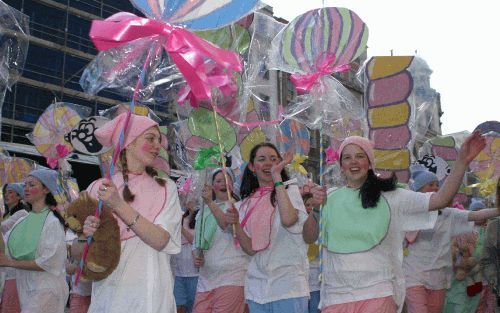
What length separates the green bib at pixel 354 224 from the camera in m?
3.90

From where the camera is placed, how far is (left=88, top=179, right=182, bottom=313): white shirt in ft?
10.9

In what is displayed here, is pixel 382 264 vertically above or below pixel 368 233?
below

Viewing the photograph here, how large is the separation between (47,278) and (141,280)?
7.86 feet

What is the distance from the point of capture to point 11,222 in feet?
22.7

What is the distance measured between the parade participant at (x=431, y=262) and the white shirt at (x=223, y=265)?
5.85 feet

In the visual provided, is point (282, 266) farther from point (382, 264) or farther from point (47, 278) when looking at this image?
point (47, 278)

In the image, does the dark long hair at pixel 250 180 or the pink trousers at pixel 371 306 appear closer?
the pink trousers at pixel 371 306

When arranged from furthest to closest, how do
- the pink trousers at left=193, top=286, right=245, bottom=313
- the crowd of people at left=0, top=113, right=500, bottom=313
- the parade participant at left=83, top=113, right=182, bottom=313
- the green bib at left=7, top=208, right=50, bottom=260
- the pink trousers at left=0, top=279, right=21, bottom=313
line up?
the pink trousers at left=0, top=279, right=21, bottom=313 < the pink trousers at left=193, top=286, right=245, bottom=313 < the green bib at left=7, top=208, right=50, bottom=260 < the crowd of people at left=0, top=113, right=500, bottom=313 < the parade participant at left=83, top=113, right=182, bottom=313

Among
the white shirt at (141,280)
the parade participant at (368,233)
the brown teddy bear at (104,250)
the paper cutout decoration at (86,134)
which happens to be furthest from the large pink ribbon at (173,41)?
the paper cutout decoration at (86,134)

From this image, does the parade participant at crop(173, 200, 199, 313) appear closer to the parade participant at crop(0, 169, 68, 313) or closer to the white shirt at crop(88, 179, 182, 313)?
the parade participant at crop(0, 169, 68, 313)

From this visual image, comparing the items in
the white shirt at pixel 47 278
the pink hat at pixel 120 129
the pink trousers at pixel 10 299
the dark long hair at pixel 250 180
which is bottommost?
the pink trousers at pixel 10 299

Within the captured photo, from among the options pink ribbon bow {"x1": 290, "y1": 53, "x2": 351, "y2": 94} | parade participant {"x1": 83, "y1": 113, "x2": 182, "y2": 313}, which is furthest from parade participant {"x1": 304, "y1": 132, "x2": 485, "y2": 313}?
pink ribbon bow {"x1": 290, "y1": 53, "x2": 351, "y2": 94}

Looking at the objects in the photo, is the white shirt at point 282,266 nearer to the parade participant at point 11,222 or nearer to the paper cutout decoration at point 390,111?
the parade participant at point 11,222

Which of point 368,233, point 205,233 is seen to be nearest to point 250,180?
point 205,233
